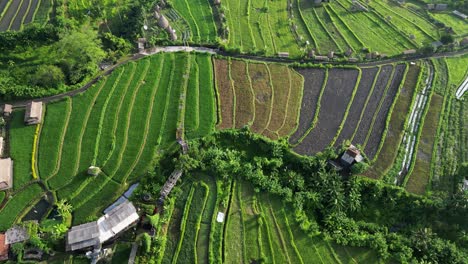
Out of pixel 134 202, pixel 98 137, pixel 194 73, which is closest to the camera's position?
pixel 134 202

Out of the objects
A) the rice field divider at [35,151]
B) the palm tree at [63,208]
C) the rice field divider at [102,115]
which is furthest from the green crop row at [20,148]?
the rice field divider at [102,115]

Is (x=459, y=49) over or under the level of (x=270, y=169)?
over

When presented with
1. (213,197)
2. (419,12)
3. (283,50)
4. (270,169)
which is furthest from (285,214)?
(419,12)

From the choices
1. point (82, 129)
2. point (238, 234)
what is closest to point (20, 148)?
point (82, 129)

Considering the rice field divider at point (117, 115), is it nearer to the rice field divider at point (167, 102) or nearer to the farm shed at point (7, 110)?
the rice field divider at point (167, 102)

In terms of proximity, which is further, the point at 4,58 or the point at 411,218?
the point at 4,58

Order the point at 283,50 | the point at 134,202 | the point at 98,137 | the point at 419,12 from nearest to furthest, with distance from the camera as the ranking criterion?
the point at 134,202 → the point at 98,137 → the point at 283,50 → the point at 419,12

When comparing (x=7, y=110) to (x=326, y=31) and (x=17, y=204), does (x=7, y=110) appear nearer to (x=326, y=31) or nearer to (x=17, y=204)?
(x=17, y=204)

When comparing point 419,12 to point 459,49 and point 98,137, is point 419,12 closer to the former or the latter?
point 459,49
